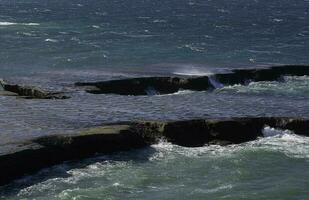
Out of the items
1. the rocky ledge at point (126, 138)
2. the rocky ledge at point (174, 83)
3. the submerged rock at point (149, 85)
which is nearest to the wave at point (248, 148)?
the rocky ledge at point (126, 138)

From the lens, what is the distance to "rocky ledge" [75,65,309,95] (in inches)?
1582

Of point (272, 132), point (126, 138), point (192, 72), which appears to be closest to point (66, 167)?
point (126, 138)

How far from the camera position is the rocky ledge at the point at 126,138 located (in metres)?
24.6

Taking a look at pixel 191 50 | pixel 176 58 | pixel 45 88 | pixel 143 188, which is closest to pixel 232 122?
pixel 143 188

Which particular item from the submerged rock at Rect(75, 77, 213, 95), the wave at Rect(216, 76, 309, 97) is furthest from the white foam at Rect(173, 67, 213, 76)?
the wave at Rect(216, 76, 309, 97)

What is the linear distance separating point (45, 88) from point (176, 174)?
50.7 feet

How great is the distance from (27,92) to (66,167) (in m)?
13.2

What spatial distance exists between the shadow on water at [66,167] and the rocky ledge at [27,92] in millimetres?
9871

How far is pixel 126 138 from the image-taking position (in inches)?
1104

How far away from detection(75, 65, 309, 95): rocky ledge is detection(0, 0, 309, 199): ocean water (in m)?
1.19

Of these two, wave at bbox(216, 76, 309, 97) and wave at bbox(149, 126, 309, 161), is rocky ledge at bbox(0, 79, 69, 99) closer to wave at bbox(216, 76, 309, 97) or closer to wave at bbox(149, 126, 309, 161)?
wave at bbox(149, 126, 309, 161)

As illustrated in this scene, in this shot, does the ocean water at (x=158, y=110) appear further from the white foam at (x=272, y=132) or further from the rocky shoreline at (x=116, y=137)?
the rocky shoreline at (x=116, y=137)

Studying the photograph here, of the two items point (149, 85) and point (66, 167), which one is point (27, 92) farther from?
point (66, 167)

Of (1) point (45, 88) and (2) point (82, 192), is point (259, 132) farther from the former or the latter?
(1) point (45, 88)
